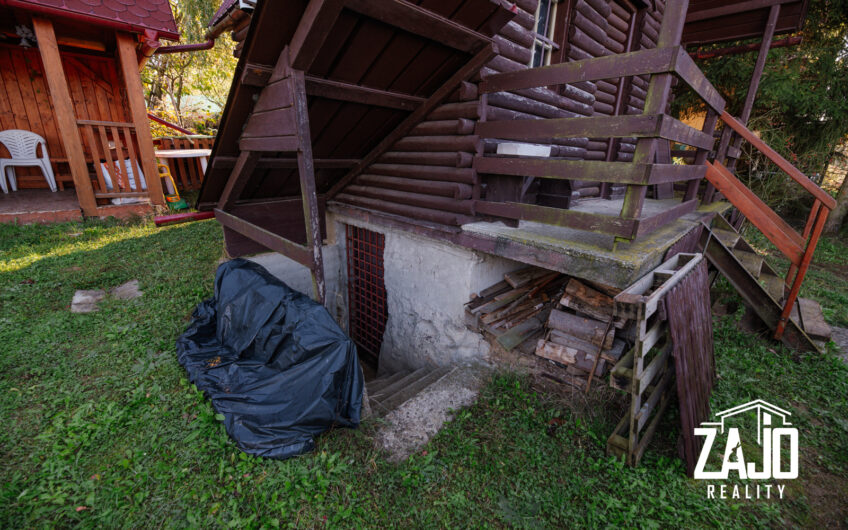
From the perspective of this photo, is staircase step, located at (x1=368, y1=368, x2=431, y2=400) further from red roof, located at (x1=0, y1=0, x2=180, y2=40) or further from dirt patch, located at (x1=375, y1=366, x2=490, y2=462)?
red roof, located at (x1=0, y1=0, x2=180, y2=40)

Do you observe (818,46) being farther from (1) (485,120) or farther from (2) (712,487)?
(2) (712,487)

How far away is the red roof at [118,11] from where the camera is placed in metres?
5.79

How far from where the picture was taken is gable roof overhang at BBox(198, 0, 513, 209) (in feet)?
9.01

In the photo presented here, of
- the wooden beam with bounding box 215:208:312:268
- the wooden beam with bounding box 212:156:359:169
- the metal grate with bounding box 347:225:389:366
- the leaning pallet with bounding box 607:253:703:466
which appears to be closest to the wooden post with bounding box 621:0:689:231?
the leaning pallet with bounding box 607:253:703:466

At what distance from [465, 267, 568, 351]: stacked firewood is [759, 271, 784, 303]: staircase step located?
2883mm

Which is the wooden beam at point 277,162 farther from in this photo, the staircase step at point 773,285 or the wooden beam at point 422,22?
the staircase step at point 773,285

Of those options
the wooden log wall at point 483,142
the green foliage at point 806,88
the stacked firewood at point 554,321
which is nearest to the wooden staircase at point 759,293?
the wooden log wall at point 483,142

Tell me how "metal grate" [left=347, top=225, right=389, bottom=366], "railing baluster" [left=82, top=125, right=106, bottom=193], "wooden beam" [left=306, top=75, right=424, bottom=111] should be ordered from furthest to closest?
"railing baluster" [left=82, top=125, right=106, bottom=193], "metal grate" [left=347, top=225, right=389, bottom=366], "wooden beam" [left=306, top=75, right=424, bottom=111]

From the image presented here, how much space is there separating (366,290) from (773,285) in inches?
232

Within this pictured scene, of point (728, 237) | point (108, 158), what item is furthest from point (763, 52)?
point (108, 158)

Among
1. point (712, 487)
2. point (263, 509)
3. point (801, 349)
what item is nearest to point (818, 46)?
Result: point (801, 349)

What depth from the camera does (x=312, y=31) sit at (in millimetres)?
2631

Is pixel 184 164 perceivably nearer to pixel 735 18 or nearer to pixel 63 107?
pixel 63 107

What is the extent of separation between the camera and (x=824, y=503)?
2504mm
